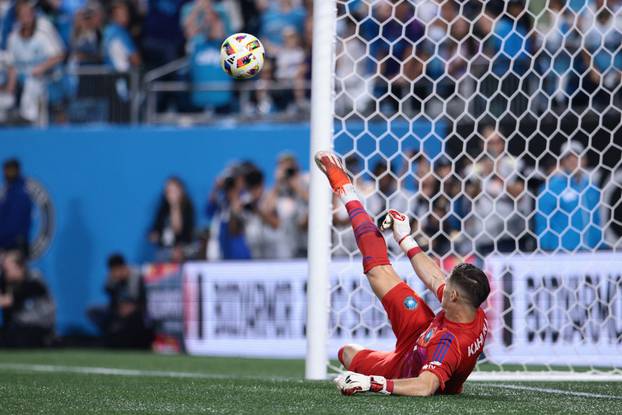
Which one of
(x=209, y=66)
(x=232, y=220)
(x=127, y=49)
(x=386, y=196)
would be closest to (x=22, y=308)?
(x=232, y=220)

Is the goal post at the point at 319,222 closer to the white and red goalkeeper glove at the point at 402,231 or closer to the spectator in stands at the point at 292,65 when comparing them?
the white and red goalkeeper glove at the point at 402,231

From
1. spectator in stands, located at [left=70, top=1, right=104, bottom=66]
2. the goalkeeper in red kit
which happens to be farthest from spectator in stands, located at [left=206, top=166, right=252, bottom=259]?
the goalkeeper in red kit

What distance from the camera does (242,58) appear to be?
7.72m

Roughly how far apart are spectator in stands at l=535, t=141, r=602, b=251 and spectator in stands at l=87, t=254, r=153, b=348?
545cm

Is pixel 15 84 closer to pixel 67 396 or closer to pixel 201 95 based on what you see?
pixel 201 95

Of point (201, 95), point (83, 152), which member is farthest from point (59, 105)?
point (201, 95)

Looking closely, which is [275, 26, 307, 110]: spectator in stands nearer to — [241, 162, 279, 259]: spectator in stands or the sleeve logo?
[241, 162, 279, 259]: spectator in stands

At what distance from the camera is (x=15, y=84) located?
1558 cm

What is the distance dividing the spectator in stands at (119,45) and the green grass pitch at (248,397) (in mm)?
7000

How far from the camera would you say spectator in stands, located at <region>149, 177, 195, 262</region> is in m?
14.4

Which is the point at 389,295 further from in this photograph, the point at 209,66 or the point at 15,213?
the point at 15,213

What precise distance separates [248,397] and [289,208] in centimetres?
693

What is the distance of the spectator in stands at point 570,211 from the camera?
941cm

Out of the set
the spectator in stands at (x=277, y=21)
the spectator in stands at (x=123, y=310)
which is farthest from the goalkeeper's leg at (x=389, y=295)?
the spectator in stands at (x=277, y=21)
